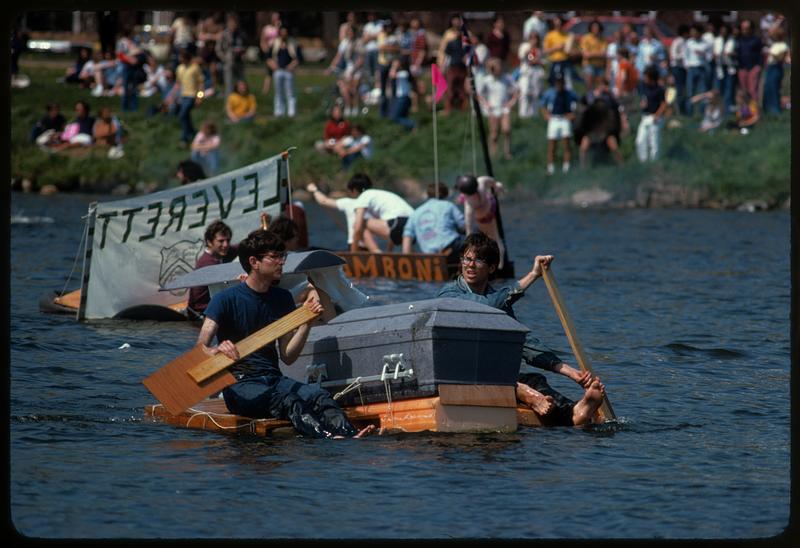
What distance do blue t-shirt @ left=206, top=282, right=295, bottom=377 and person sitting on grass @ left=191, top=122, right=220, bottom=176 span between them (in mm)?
23682

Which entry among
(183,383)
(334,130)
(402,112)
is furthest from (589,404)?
(402,112)

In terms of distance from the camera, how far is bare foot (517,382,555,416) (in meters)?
12.5

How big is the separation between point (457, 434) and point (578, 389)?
11.4 ft

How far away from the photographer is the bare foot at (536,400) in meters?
12.5

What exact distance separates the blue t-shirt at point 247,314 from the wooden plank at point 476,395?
4.06 ft

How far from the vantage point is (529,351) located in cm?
1274

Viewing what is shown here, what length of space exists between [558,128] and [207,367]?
24.1m

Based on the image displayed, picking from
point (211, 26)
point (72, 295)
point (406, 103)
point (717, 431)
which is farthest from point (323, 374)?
point (211, 26)

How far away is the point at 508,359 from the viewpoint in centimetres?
1205

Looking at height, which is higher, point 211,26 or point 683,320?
point 211,26

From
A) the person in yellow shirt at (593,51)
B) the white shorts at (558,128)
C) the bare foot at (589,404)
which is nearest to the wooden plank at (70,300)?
the bare foot at (589,404)

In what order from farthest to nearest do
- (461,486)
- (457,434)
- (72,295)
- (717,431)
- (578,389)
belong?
(72,295) < (578,389) < (717,431) < (457,434) < (461,486)

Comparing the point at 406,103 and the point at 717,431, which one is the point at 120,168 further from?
the point at 717,431

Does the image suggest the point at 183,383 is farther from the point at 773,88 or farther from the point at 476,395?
the point at 773,88
